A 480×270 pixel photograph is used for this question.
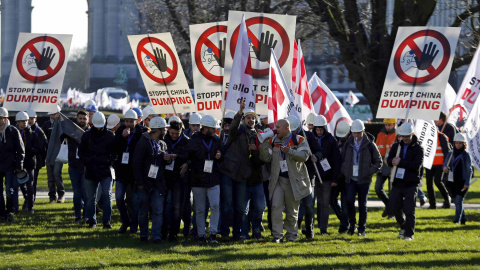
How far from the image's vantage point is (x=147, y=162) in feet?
37.5

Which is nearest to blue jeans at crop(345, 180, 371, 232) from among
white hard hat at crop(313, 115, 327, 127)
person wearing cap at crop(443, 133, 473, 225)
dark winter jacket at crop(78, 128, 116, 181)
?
white hard hat at crop(313, 115, 327, 127)

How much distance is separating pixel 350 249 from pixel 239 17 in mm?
3993

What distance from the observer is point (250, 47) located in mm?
13422

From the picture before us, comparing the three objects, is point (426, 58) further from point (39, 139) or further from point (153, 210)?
point (39, 139)

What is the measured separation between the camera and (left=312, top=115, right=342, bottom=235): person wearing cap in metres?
12.5

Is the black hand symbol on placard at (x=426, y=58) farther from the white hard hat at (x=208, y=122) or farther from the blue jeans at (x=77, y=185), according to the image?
the blue jeans at (x=77, y=185)

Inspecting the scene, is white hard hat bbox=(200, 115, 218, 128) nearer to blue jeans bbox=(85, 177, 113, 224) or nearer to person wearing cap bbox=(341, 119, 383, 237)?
blue jeans bbox=(85, 177, 113, 224)

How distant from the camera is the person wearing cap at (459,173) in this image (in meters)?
14.5

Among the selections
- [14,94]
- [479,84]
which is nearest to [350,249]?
[479,84]

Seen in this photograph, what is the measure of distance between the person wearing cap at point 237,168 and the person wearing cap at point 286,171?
A: 0.23 metres

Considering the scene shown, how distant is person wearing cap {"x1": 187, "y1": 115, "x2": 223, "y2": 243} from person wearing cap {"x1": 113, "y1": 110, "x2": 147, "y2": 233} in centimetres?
118

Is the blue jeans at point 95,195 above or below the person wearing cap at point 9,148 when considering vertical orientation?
below

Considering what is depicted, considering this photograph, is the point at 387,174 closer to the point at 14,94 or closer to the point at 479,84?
the point at 479,84

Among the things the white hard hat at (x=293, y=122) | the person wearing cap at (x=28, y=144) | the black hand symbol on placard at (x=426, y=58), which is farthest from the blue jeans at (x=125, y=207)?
the black hand symbol on placard at (x=426, y=58)
